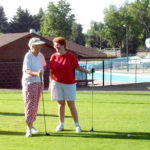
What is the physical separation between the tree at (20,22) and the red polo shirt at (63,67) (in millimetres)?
81634

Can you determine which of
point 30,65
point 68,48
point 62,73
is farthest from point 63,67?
point 68,48

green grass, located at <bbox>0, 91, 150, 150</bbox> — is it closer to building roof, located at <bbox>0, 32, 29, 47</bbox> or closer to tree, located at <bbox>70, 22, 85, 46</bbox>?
building roof, located at <bbox>0, 32, 29, 47</bbox>

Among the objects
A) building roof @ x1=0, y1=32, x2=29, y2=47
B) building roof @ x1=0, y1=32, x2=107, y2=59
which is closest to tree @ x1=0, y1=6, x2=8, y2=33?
building roof @ x1=0, y1=32, x2=107, y2=59

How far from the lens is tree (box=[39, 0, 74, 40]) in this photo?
62.4 m

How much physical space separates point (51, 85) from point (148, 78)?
30032 millimetres

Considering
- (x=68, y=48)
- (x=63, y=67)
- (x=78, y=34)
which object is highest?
(x=78, y=34)

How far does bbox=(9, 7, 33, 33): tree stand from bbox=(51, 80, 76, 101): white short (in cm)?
8158

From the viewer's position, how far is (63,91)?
7.95 metres

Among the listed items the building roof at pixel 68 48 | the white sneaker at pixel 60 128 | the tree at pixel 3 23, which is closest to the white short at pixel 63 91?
the white sneaker at pixel 60 128

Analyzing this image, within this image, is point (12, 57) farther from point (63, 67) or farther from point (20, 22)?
point (20, 22)

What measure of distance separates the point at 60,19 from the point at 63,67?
55332 millimetres

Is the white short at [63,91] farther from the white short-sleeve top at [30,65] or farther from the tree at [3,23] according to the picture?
the tree at [3,23]

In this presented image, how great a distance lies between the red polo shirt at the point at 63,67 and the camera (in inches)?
306

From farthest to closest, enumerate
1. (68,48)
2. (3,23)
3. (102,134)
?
(3,23) → (68,48) → (102,134)
